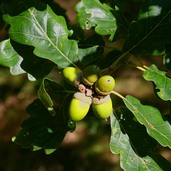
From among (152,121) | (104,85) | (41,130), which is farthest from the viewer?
(41,130)

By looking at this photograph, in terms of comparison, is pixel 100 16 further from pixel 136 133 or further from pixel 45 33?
pixel 136 133

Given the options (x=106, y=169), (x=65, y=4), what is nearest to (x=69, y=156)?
(x=106, y=169)

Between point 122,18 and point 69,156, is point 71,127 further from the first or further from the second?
point 69,156

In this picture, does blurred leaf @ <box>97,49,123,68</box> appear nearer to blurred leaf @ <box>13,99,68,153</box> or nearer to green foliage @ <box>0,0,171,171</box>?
green foliage @ <box>0,0,171,171</box>

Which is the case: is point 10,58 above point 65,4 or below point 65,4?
above

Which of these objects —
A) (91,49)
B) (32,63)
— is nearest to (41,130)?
(32,63)

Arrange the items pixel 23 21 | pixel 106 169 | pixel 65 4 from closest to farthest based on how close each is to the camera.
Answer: pixel 23 21 → pixel 106 169 → pixel 65 4
